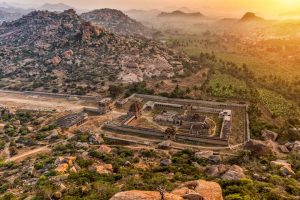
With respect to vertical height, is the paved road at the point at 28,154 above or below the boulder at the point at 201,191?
below

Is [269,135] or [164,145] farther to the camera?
[269,135]

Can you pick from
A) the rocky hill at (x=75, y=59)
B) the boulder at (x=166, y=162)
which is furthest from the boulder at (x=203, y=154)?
the rocky hill at (x=75, y=59)

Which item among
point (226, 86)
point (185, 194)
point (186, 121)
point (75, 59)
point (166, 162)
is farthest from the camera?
point (75, 59)

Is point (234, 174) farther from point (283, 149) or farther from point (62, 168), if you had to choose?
point (62, 168)

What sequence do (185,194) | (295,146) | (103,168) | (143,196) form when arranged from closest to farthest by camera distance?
1. (143,196)
2. (185,194)
3. (103,168)
4. (295,146)

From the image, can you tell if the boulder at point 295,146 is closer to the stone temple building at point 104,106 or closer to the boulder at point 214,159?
the boulder at point 214,159

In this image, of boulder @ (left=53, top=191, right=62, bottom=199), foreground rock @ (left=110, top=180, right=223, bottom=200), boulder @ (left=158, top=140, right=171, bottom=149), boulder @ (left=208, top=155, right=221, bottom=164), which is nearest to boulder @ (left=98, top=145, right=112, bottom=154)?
boulder @ (left=158, top=140, right=171, bottom=149)

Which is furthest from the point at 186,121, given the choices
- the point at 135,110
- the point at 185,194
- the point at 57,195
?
the point at 185,194

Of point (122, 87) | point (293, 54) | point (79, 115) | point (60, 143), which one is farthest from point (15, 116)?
point (293, 54)
